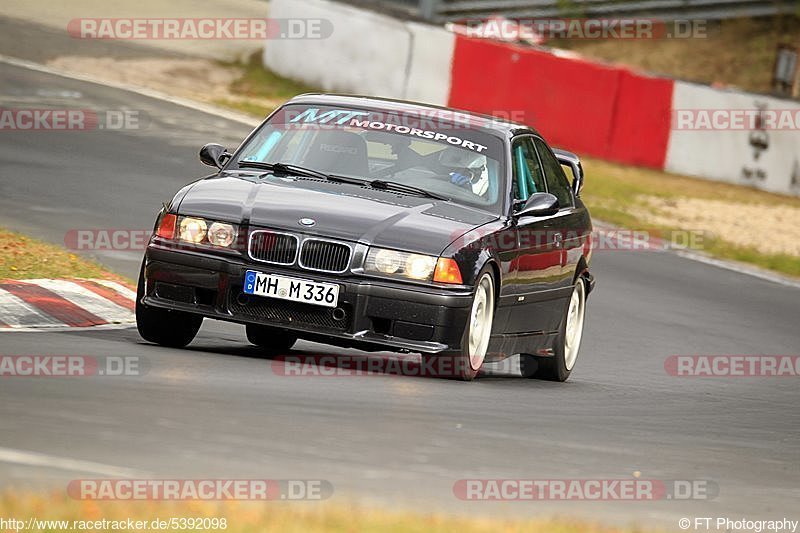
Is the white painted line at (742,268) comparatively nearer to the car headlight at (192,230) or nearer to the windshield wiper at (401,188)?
the windshield wiper at (401,188)

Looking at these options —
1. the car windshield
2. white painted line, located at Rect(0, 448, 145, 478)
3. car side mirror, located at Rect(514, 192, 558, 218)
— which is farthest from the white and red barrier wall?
white painted line, located at Rect(0, 448, 145, 478)

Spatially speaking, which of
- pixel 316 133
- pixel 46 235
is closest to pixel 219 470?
pixel 316 133

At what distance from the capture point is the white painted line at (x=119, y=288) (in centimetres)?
1131

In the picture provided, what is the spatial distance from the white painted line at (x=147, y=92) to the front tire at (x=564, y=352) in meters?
12.4

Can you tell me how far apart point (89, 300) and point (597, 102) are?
632 inches

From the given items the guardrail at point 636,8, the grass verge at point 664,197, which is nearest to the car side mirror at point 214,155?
the grass verge at point 664,197

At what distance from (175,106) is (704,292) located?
9.33 meters

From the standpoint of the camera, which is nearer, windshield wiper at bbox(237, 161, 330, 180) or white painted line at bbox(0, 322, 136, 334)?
white painted line at bbox(0, 322, 136, 334)

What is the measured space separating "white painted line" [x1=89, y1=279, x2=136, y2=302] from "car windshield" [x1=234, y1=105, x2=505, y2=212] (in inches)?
64.5

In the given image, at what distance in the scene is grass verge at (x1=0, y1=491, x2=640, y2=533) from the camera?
4.90 meters

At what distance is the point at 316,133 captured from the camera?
10258 millimetres

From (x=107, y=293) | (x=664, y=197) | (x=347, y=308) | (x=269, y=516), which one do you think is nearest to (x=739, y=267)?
(x=664, y=197)

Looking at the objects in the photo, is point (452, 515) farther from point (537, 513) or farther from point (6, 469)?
point (6, 469)

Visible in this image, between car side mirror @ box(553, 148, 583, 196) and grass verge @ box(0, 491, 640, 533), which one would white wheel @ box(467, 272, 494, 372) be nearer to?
car side mirror @ box(553, 148, 583, 196)
